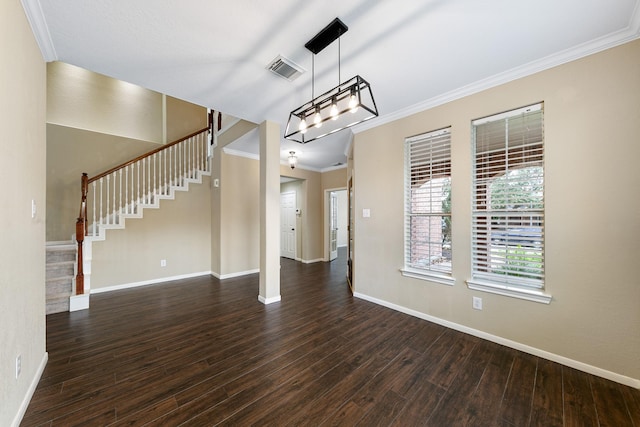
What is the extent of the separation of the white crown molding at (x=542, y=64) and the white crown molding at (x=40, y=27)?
11.0ft

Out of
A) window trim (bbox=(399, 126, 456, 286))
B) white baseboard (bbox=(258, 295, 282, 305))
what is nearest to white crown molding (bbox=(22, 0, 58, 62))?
white baseboard (bbox=(258, 295, 282, 305))

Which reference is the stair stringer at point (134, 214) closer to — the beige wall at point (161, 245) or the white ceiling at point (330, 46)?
the beige wall at point (161, 245)

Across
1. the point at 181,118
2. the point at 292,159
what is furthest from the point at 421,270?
the point at 181,118

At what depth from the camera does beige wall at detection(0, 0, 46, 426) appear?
1.31m

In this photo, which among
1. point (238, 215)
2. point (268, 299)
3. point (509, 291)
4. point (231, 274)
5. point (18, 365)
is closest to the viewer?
point (18, 365)

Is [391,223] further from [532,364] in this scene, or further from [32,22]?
[32,22]

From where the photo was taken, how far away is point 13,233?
4.63 feet

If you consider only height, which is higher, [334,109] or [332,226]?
[334,109]

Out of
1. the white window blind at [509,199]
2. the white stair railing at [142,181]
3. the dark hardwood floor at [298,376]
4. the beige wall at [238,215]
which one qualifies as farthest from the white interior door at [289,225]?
the white window blind at [509,199]

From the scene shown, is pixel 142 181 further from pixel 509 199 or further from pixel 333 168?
pixel 509 199

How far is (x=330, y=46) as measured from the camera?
6.53 ft

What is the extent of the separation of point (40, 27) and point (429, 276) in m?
4.17

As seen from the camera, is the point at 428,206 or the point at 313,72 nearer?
the point at 313,72

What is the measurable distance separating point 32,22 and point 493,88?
3908 millimetres
